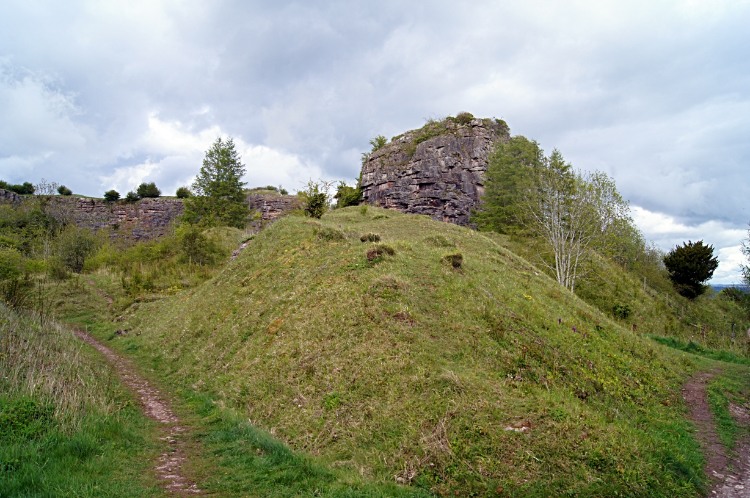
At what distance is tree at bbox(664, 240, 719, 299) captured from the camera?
31.0 m

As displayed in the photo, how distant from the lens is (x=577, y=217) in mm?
24828

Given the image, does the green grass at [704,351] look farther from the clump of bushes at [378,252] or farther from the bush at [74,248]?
the bush at [74,248]

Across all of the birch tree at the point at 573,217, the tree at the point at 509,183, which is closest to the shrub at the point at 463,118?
the tree at the point at 509,183

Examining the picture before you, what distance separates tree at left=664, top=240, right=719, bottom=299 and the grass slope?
25.0 metres

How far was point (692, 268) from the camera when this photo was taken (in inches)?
1221

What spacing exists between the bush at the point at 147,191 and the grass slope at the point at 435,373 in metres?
47.0

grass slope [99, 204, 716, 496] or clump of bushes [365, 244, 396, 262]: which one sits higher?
clump of bushes [365, 244, 396, 262]

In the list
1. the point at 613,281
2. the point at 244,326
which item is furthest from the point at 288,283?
the point at 613,281

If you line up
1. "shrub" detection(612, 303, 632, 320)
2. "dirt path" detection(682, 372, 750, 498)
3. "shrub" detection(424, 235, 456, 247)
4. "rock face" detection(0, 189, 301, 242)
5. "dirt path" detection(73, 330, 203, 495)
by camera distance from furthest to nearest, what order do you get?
"rock face" detection(0, 189, 301, 242), "shrub" detection(612, 303, 632, 320), "shrub" detection(424, 235, 456, 247), "dirt path" detection(682, 372, 750, 498), "dirt path" detection(73, 330, 203, 495)

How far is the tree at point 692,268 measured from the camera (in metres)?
31.0

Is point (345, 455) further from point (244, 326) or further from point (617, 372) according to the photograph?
point (617, 372)

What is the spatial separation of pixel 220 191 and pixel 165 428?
117ft

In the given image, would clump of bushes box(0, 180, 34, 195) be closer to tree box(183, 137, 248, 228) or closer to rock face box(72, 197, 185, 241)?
rock face box(72, 197, 185, 241)

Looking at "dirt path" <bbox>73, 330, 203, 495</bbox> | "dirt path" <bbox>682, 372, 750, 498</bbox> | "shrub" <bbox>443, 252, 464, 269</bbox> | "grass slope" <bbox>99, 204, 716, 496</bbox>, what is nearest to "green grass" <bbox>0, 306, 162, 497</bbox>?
"dirt path" <bbox>73, 330, 203, 495</bbox>
